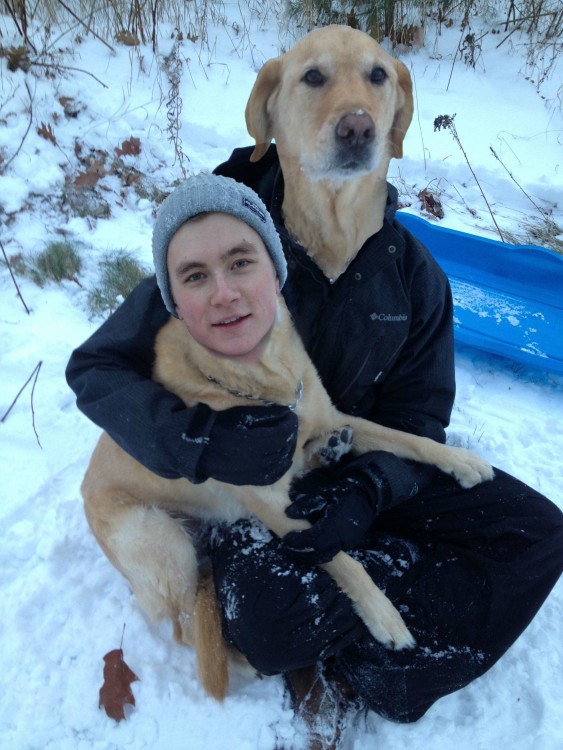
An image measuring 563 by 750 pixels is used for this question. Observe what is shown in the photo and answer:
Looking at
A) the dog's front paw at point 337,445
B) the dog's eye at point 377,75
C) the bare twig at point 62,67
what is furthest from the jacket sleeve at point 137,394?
the bare twig at point 62,67

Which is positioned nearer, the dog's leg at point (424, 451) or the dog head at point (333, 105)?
the dog head at point (333, 105)

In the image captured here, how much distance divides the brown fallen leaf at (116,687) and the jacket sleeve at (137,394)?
0.70m

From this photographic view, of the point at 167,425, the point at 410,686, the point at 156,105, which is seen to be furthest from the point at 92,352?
the point at 156,105

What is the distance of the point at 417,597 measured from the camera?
1842 mm

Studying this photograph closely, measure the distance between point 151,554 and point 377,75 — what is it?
6.24 feet

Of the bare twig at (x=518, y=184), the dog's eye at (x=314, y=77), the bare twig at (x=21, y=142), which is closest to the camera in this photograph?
the dog's eye at (x=314, y=77)

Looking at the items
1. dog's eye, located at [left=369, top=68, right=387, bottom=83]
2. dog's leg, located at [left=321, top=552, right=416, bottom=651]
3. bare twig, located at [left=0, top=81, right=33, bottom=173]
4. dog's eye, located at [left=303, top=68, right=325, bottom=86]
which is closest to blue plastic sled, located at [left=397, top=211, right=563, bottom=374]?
dog's eye, located at [left=369, top=68, right=387, bottom=83]

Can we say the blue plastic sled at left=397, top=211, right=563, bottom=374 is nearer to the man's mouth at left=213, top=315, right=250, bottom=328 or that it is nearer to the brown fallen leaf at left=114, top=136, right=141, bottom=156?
the man's mouth at left=213, top=315, right=250, bottom=328

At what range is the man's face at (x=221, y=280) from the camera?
1478 millimetres

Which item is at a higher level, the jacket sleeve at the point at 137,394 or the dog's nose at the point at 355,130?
the dog's nose at the point at 355,130

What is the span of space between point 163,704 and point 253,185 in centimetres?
196

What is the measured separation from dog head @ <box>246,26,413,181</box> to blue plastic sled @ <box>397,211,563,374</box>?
1560 millimetres

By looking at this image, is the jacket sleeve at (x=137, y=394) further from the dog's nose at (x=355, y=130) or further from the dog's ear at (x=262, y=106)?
the dog's nose at (x=355, y=130)

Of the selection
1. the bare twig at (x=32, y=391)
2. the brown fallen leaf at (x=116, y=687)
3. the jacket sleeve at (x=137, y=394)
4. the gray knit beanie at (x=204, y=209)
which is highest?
the gray knit beanie at (x=204, y=209)
